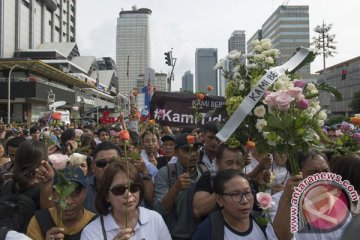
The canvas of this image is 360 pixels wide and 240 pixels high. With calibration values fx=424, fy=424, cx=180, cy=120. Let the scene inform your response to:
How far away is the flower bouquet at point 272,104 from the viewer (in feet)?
7.91

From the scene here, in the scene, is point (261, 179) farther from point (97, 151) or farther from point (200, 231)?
point (97, 151)

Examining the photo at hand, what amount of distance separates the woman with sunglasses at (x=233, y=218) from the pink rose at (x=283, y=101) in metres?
0.85

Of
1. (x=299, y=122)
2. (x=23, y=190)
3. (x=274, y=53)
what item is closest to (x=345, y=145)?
(x=274, y=53)

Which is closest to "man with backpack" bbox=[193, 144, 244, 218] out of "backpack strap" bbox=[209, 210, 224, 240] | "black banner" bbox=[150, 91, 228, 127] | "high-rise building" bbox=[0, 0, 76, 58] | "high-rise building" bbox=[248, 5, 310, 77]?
"backpack strap" bbox=[209, 210, 224, 240]

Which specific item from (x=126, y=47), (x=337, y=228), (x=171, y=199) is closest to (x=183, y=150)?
(x=171, y=199)

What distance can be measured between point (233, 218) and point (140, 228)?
0.66m

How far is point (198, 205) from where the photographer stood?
3459mm

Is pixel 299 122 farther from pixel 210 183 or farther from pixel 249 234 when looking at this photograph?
pixel 210 183

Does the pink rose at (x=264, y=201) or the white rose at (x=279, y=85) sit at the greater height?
the white rose at (x=279, y=85)

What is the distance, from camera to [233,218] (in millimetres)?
2988

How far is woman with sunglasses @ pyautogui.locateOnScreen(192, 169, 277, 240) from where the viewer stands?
2.93 m

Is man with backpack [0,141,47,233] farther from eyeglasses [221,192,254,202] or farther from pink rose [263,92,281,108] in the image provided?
pink rose [263,92,281,108]

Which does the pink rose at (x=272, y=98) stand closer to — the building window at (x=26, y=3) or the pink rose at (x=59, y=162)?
the pink rose at (x=59, y=162)

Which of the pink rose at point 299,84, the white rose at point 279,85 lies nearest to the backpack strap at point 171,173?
the white rose at point 279,85
